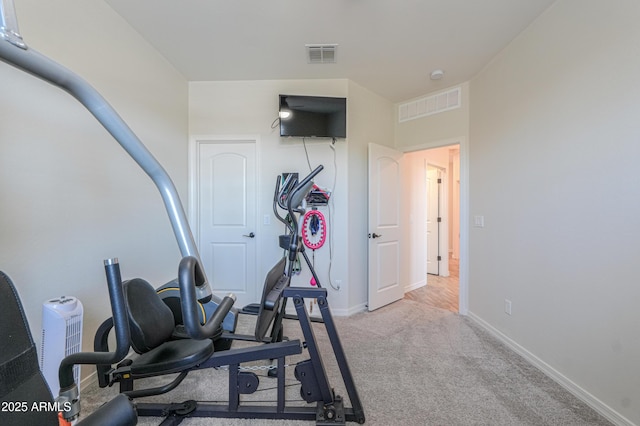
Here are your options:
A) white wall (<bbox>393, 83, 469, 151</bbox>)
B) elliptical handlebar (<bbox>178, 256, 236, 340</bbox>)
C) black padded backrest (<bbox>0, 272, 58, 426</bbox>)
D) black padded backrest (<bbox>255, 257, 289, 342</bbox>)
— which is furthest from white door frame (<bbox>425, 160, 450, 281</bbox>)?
black padded backrest (<bbox>0, 272, 58, 426</bbox>)

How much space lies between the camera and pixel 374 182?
335cm

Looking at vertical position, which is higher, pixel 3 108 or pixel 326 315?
pixel 3 108

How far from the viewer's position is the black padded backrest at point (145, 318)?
151 cm

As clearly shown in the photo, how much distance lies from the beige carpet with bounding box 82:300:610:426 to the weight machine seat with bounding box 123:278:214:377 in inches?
17.5

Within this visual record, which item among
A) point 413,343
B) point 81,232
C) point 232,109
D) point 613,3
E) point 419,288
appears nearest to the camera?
point 613,3

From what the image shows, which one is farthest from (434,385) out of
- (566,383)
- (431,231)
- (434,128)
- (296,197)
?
(431,231)

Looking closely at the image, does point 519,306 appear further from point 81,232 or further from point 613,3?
point 81,232

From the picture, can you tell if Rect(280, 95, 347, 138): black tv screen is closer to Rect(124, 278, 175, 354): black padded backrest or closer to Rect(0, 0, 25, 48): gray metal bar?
Rect(124, 278, 175, 354): black padded backrest

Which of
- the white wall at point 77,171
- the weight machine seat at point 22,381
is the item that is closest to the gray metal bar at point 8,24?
the weight machine seat at point 22,381

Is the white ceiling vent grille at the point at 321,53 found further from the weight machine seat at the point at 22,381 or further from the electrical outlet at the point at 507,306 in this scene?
the electrical outlet at the point at 507,306

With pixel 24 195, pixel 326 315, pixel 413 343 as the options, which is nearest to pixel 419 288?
pixel 413 343

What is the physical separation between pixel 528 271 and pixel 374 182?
5.80ft

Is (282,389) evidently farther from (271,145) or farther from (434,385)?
(271,145)

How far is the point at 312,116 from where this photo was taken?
10.1 feet
